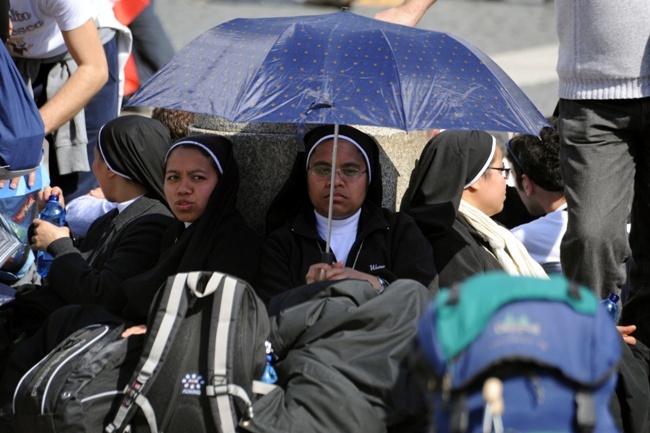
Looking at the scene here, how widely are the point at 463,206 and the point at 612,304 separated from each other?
961 millimetres

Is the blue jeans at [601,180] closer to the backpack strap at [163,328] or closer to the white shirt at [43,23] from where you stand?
the backpack strap at [163,328]

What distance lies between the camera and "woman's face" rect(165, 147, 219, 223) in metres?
4.61

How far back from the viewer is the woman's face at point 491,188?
202 inches

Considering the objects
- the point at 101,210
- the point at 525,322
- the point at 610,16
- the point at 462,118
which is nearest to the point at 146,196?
the point at 101,210

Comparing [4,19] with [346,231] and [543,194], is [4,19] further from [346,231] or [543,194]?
[543,194]

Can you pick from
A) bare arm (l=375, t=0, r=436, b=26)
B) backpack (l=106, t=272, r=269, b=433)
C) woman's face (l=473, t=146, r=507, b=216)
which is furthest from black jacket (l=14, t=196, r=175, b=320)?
woman's face (l=473, t=146, r=507, b=216)

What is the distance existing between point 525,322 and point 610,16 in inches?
77.8

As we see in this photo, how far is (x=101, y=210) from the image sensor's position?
5.50 metres

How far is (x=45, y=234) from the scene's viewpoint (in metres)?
4.70

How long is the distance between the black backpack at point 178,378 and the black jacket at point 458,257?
1212 millimetres

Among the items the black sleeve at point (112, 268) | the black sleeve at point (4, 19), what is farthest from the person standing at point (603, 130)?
the black sleeve at point (4, 19)

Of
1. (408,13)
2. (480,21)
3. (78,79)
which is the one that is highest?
(408,13)

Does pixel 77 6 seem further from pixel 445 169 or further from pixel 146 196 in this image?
pixel 445 169

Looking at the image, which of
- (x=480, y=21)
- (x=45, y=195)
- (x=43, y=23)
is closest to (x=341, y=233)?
(x=45, y=195)
